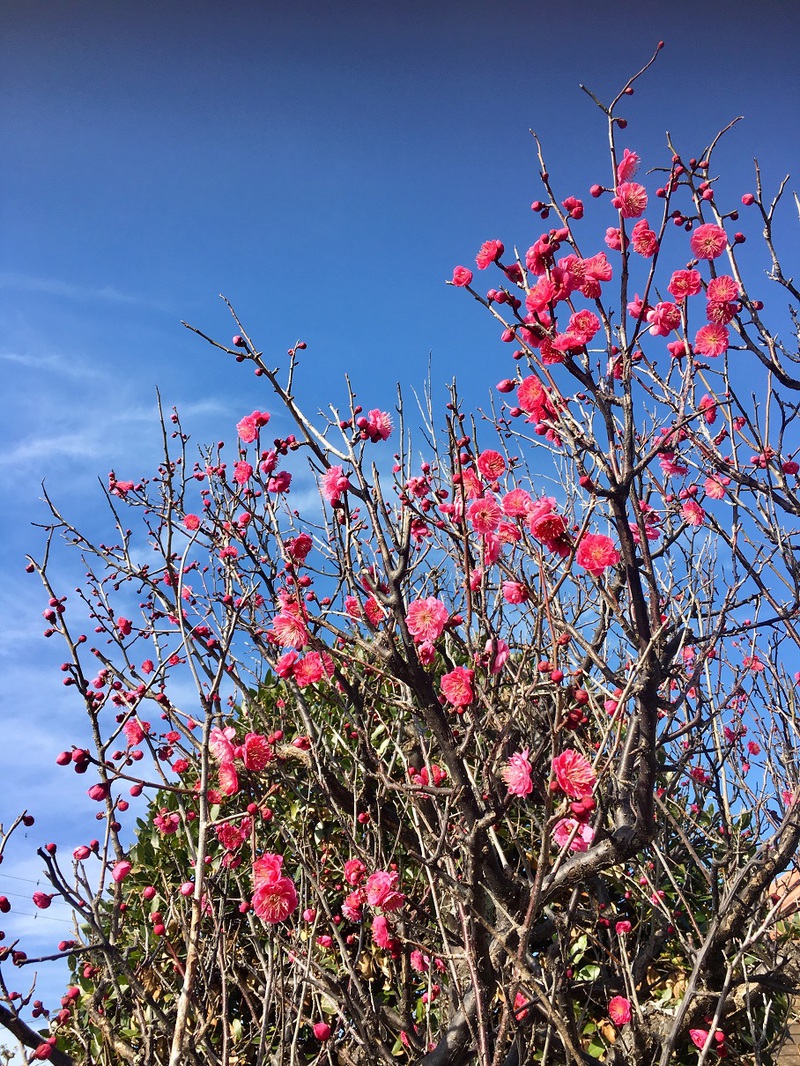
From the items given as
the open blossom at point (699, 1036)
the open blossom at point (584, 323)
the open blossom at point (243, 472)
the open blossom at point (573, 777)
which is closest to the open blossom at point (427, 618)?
the open blossom at point (573, 777)

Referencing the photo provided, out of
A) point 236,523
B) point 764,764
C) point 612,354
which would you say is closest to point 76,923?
point 236,523

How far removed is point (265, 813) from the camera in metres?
3.13

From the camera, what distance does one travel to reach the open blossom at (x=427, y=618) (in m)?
2.83

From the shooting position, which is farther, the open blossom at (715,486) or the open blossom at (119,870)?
the open blossom at (715,486)

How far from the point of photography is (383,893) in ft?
8.21

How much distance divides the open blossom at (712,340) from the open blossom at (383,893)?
2527 mm

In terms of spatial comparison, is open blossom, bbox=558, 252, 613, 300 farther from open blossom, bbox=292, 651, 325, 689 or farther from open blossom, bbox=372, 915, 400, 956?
open blossom, bbox=372, 915, 400, 956

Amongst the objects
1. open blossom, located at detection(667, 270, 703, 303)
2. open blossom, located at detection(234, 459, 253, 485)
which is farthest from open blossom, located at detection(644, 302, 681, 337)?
open blossom, located at detection(234, 459, 253, 485)

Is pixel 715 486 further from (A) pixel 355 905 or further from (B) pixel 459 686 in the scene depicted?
(A) pixel 355 905

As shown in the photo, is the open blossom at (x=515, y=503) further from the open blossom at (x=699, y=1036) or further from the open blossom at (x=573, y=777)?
the open blossom at (x=699, y=1036)

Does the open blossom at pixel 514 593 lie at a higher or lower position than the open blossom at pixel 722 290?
lower

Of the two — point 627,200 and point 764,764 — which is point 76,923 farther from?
point 764,764

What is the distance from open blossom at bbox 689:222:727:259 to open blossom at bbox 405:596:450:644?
2.01 m

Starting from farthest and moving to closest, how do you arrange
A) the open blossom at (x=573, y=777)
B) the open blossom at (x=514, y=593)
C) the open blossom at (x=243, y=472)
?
the open blossom at (x=243, y=472)
the open blossom at (x=514, y=593)
the open blossom at (x=573, y=777)
